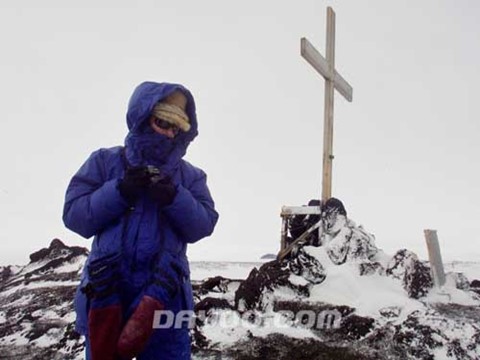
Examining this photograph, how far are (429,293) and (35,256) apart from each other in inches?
288

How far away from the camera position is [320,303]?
194 inches

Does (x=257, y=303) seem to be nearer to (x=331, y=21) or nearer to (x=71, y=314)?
(x=71, y=314)

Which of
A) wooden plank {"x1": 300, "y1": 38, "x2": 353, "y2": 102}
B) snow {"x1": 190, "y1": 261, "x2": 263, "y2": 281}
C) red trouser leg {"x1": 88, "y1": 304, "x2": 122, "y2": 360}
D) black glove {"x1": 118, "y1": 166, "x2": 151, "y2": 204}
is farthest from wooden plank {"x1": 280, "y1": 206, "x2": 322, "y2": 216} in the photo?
red trouser leg {"x1": 88, "y1": 304, "x2": 122, "y2": 360}

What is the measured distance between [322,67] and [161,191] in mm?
6380

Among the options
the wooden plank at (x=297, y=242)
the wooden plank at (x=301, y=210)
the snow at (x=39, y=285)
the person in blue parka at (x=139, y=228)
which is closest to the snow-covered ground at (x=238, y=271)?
the wooden plank at (x=297, y=242)

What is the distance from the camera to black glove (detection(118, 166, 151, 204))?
1956 millimetres

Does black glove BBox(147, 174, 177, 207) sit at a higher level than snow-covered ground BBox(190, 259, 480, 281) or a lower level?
higher

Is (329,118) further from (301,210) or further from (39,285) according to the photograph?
(39,285)

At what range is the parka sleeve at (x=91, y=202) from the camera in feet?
6.54

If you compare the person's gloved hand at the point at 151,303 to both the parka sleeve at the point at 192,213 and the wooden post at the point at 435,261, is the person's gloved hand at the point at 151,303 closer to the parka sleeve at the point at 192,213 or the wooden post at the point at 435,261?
the parka sleeve at the point at 192,213

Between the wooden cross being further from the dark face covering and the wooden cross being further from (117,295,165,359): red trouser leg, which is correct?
(117,295,165,359): red trouser leg

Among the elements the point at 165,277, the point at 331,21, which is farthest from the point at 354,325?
the point at 331,21

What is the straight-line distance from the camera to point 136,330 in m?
1.79

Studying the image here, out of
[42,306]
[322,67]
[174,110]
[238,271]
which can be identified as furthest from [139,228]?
[238,271]
